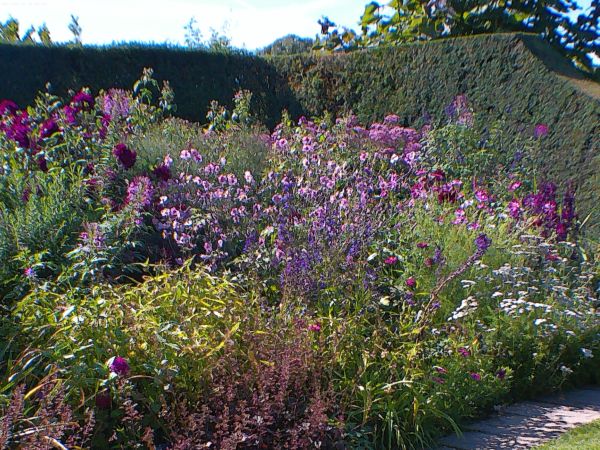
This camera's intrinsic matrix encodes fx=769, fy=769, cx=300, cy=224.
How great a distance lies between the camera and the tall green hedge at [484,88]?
24.8 feet

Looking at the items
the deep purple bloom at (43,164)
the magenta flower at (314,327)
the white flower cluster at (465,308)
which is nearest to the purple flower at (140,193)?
the deep purple bloom at (43,164)

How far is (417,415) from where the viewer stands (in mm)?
4129

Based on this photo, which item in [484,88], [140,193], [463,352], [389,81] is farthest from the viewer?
[389,81]

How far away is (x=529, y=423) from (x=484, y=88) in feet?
16.9

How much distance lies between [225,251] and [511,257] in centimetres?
211

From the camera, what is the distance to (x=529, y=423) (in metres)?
4.51

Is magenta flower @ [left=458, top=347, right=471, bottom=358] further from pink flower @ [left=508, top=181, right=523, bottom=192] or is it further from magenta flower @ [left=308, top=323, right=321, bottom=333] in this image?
pink flower @ [left=508, top=181, right=523, bottom=192]

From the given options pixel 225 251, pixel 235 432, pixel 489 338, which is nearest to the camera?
pixel 235 432

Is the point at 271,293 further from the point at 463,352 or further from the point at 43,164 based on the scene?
the point at 43,164

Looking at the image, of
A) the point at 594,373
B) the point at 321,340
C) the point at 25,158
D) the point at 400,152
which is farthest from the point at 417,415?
the point at 400,152

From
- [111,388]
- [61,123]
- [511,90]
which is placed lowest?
[111,388]

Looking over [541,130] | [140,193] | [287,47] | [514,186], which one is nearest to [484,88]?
[541,130]

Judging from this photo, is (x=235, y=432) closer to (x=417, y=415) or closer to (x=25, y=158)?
(x=417, y=415)

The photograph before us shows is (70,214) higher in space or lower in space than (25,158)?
lower
